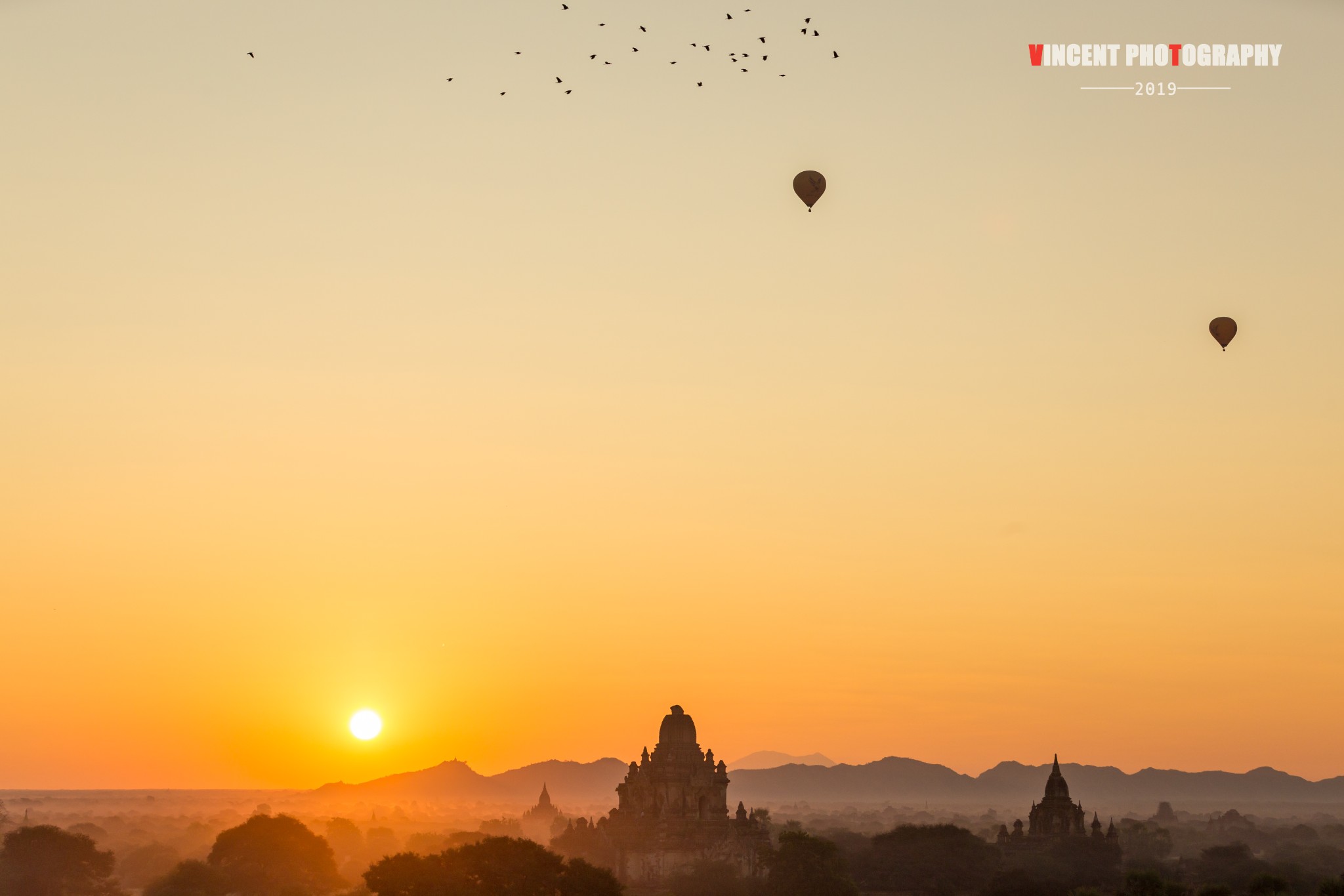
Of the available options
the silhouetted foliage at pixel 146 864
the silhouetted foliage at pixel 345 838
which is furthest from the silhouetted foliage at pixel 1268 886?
the silhouetted foliage at pixel 345 838

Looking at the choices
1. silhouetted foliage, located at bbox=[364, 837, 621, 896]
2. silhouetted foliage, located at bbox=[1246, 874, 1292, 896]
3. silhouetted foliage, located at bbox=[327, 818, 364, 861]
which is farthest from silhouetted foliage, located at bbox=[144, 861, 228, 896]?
silhouetted foliage, located at bbox=[1246, 874, 1292, 896]

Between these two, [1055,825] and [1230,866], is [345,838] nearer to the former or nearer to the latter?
[1055,825]

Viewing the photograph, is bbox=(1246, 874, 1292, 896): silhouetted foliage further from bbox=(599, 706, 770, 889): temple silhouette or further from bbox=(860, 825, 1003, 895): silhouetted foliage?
bbox=(599, 706, 770, 889): temple silhouette

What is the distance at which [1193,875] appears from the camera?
464ft

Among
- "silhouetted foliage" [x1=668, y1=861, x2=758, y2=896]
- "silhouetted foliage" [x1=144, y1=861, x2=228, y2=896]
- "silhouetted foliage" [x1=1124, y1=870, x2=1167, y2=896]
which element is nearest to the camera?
"silhouetted foliage" [x1=1124, y1=870, x2=1167, y2=896]

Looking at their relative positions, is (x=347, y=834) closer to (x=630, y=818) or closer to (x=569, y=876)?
(x=630, y=818)

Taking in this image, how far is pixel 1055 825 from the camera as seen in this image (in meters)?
126

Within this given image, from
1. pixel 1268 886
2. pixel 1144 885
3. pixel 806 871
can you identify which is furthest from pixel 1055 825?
pixel 806 871

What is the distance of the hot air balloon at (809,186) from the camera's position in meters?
81.8

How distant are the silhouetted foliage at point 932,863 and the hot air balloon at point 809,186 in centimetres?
5729

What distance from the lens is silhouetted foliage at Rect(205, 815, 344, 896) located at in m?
116

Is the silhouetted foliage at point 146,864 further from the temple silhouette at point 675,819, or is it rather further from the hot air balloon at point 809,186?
the hot air balloon at point 809,186

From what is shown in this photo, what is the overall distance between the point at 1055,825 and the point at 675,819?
119 feet

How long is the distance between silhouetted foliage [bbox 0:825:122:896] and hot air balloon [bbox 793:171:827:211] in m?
73.2
